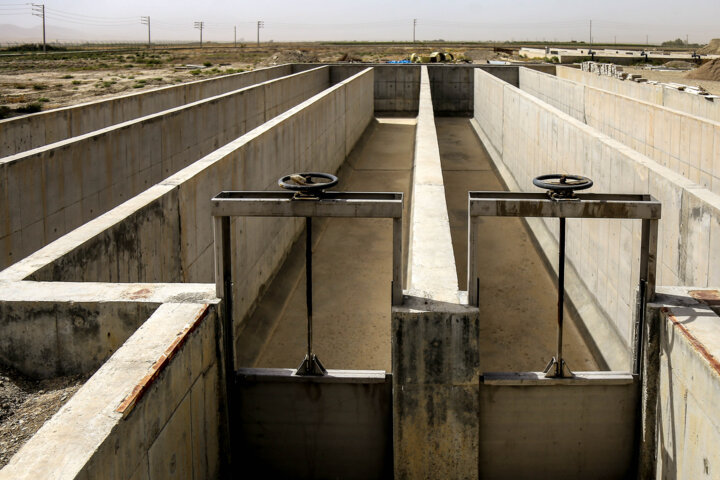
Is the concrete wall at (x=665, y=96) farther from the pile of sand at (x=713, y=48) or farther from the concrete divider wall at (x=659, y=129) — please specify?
the pile of sand at (x=713, y=48)

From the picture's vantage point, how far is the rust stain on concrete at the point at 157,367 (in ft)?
12.5

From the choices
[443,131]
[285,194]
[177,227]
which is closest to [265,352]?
[177,227]

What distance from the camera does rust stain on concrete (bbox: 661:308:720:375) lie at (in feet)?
14.7

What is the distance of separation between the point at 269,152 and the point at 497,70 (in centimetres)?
2487

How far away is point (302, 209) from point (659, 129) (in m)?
10.6

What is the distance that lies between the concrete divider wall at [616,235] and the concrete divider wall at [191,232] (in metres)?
4.33

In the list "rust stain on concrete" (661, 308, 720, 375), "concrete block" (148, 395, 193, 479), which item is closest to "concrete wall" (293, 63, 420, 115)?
"rust stain on concrete" (661, 308, 720, 375)

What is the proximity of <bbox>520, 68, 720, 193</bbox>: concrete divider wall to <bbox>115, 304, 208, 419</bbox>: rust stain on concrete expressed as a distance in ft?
28.4

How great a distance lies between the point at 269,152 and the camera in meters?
10.9

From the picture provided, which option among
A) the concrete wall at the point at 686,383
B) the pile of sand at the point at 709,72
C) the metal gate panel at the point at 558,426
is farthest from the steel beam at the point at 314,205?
the pile of sand at the point at 709,72

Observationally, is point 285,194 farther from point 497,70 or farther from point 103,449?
point 497,70

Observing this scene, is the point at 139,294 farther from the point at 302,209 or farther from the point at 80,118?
the point at 80,118

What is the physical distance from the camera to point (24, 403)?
4.71 meters

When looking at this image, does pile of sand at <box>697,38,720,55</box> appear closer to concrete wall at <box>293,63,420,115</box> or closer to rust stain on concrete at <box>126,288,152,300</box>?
concrete wall at <box>293,63,420,115</box>
